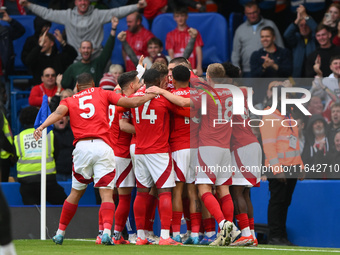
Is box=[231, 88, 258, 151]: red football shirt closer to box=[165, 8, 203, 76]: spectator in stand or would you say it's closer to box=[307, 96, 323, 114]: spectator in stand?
box=[307, 96, 323, 114]: spectator in stand

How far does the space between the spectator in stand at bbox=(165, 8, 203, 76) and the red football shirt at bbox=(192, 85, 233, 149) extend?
15.6ft

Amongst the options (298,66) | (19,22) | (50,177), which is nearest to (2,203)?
(50,177)

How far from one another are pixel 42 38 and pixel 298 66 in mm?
4950

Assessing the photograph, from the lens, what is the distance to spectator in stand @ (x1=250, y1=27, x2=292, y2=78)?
45.4 ft

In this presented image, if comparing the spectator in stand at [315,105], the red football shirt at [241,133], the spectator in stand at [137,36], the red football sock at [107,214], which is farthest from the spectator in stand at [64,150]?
the spectator in stand at [315,105]

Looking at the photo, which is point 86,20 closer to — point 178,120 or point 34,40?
point 34,40

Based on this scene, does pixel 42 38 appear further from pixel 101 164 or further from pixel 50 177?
pixel 101 164

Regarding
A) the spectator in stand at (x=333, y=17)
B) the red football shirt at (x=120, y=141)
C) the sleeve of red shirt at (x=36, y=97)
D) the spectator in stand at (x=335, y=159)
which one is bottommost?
the spectator in stand at (x=335, y=159)

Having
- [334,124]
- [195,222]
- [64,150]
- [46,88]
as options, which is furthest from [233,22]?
[195,222]

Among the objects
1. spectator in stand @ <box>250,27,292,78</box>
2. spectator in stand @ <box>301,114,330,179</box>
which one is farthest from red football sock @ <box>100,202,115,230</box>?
spectator in stand @ <box>250,27,292,78</box>

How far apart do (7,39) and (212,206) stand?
7.36 metres

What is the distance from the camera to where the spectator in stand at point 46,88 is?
14.0m

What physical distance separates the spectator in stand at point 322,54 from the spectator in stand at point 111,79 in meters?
3.52

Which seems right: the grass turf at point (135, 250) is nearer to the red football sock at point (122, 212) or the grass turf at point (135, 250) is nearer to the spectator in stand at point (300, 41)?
the red football sock at point (122, 212)
